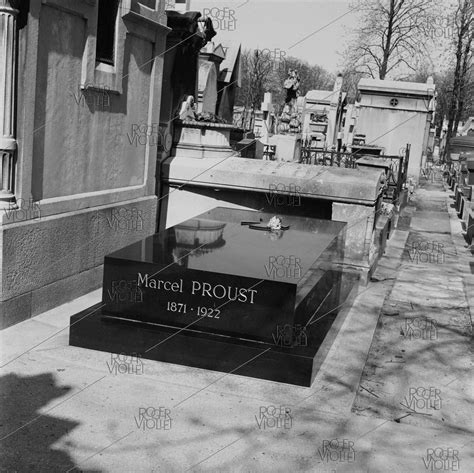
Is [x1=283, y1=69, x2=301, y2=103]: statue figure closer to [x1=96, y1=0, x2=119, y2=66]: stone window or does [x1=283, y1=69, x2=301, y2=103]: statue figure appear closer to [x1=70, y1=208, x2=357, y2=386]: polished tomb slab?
[x1=96, y1=0, x2=119, y2=66]: stone window

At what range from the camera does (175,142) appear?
32.6 feet

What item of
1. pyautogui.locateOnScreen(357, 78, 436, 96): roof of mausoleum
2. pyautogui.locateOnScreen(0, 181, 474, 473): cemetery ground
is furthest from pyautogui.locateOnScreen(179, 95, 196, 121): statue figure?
pyautogui.locateOnScreen(357, 78, 436, 96): roof of mausoleum

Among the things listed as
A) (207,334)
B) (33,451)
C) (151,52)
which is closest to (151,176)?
(151,52)

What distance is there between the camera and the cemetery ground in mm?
4469

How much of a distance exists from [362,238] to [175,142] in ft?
10.3

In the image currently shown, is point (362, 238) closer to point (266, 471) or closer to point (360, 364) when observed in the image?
point (360, 364)

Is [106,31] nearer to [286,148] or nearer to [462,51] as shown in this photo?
[286,148]

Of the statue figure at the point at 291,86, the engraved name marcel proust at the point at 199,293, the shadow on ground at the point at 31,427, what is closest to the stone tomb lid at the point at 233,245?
the engraved name marcel proust at the point at 199,293

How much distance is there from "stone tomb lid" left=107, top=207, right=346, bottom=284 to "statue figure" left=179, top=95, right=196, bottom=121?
2119 millimetres

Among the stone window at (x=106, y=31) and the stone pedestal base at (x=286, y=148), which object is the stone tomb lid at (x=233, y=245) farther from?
the stone pedestal base at (x=286, y=148)

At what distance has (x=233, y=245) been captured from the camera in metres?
6.95

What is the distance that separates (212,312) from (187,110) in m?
5.22

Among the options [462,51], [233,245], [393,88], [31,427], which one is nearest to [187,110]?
[233,245]

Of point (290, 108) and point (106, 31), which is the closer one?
point (106, 31)
